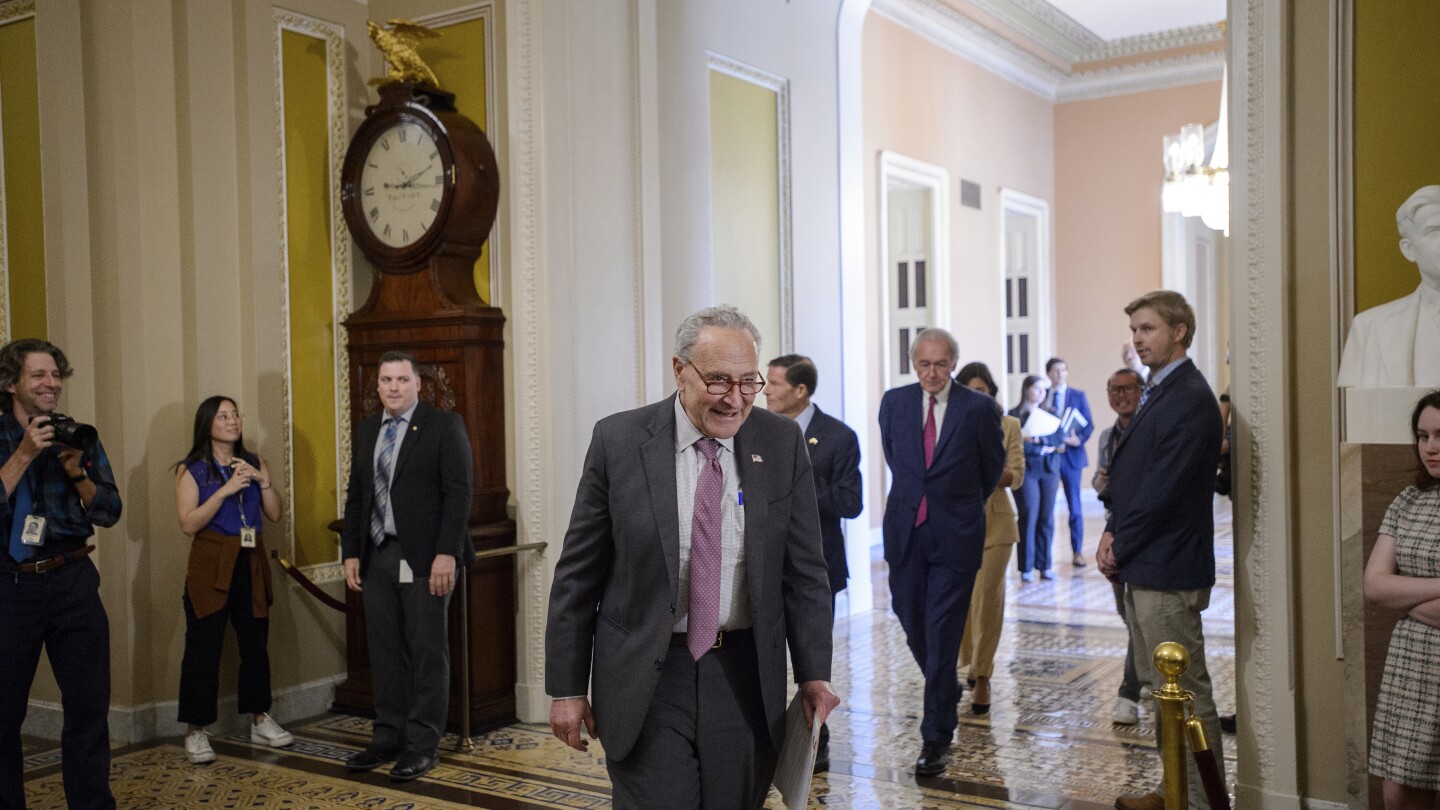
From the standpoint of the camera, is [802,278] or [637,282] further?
[802,278]

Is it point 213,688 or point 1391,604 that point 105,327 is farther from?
point 1391,604

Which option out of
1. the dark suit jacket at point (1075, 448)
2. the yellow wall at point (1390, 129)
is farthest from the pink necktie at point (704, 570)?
the dark suit jacket at point (1075, 448)

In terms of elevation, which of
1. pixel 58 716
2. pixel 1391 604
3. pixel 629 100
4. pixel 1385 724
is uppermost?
pixel 629 100

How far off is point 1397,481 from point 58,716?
18.2 ft

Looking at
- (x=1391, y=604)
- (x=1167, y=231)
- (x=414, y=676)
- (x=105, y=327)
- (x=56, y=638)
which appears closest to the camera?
(x=1391, y=604)

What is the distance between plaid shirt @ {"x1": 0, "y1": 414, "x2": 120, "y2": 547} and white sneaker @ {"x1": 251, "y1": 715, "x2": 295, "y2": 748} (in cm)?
160

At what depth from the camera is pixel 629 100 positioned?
6160mm

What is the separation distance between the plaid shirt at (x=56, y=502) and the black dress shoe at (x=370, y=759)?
1462mm

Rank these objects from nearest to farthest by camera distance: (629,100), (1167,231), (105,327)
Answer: (105,327)
(629,100)
(1167,231)

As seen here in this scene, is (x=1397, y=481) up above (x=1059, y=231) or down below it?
below

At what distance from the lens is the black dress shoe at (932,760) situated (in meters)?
4.86

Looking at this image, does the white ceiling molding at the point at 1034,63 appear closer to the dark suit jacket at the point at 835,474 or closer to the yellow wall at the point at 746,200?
the yellow wall at the point at 746,200

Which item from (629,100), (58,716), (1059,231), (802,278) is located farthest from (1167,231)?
(58,716)

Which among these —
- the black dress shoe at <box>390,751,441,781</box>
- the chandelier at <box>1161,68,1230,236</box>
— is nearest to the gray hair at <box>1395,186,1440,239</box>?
the black dress shoe at <box>390,751,441,781</box>
